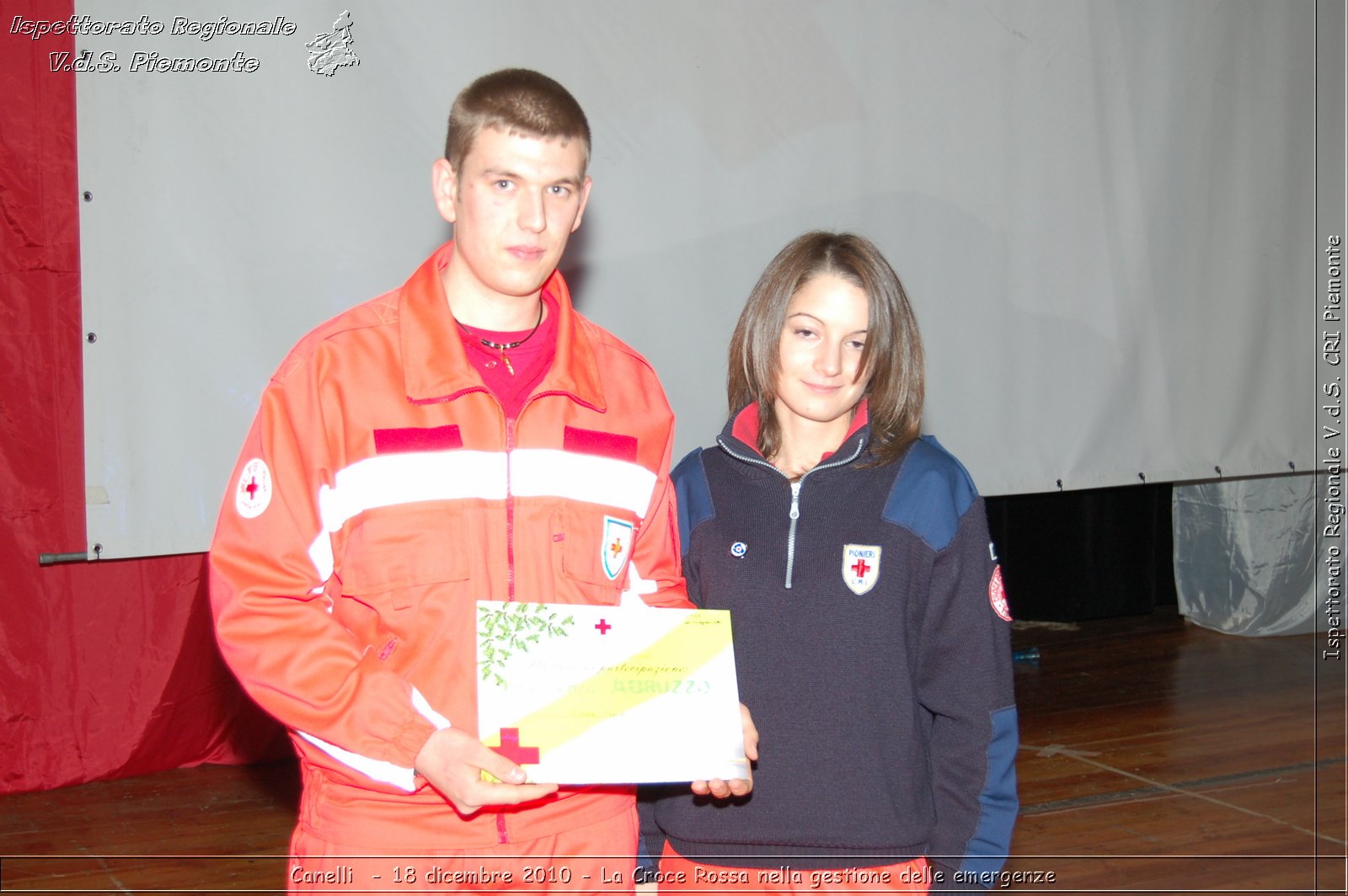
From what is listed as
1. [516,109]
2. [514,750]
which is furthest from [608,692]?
[516,109]

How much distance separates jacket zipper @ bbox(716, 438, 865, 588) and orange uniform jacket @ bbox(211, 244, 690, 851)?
0.24 meters

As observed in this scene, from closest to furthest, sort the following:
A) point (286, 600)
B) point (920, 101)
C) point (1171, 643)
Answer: point (286, 600) < point (920, 101) < point (1171, 643)

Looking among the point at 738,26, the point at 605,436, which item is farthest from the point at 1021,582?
the point at 605,436

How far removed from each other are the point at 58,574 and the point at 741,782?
A: 2502 millimetres

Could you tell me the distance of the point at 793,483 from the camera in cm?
169

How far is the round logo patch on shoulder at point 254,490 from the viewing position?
137 cm

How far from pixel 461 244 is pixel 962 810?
100cm

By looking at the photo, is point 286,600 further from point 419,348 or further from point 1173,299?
point 1173,299

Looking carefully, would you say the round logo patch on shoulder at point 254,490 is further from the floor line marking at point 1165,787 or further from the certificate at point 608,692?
the floor line marking at point 1165,787

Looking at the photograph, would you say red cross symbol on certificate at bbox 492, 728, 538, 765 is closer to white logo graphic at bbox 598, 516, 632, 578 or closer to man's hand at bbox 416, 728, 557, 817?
man's hand at bbox 416, 728, 557, 817

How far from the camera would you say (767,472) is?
1699 millimetres

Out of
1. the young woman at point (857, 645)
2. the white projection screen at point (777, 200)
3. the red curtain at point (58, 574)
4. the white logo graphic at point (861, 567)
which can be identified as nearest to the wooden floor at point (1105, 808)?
the red curtain at point (58, 574)

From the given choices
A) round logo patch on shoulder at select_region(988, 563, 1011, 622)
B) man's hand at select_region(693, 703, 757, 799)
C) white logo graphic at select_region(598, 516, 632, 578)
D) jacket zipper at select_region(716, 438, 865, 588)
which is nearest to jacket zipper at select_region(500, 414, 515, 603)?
white logo graphic at select_region(598, 516, 632, 578)

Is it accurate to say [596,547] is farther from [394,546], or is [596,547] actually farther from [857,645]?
[857,645]
